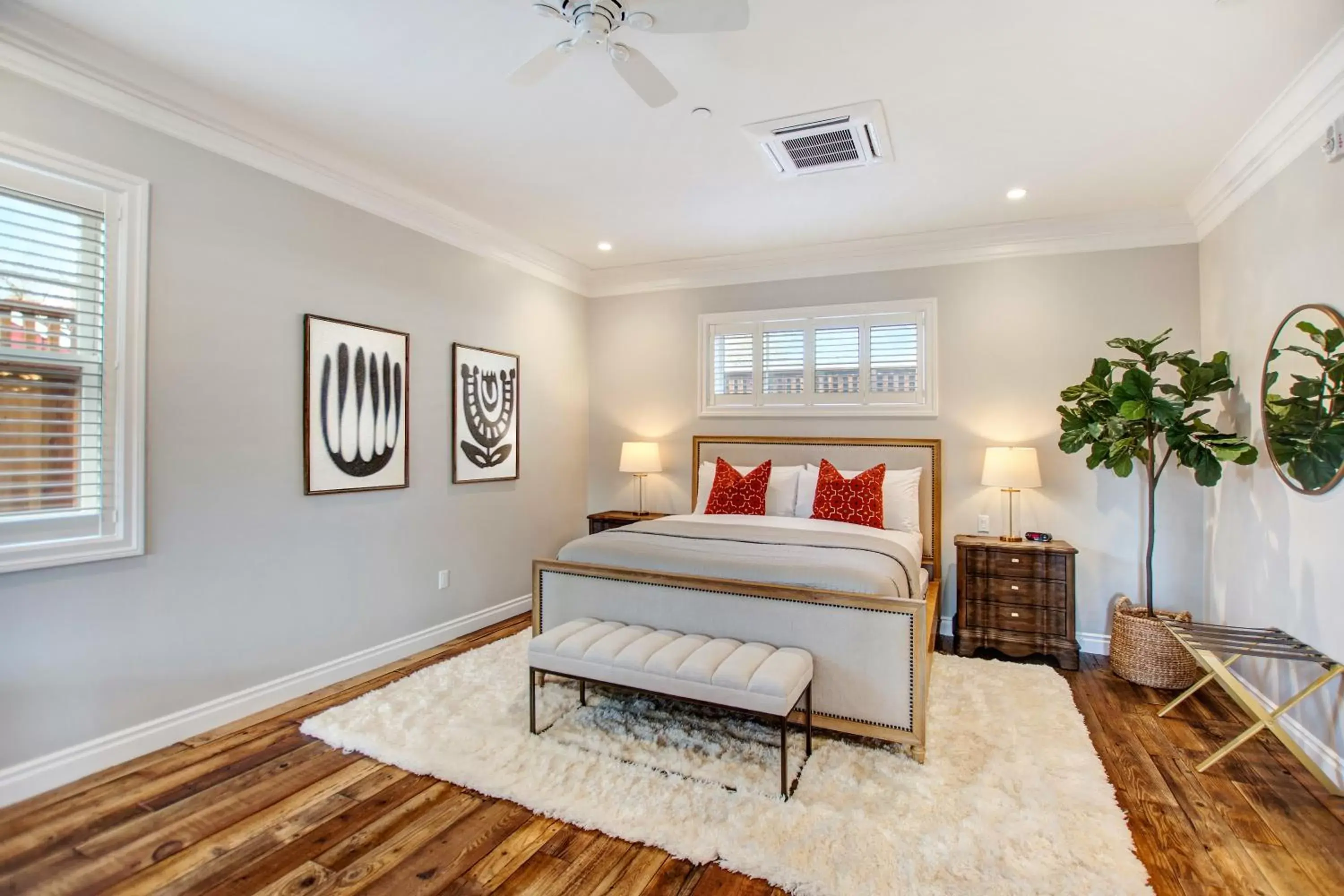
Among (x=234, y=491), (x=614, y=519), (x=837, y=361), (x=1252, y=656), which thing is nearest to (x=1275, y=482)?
(x=1252, y=656)

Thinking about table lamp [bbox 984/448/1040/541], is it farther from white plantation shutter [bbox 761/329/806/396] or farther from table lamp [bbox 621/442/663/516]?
table lamp [bbox 621/442/663/516]

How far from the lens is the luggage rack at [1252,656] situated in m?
2.32

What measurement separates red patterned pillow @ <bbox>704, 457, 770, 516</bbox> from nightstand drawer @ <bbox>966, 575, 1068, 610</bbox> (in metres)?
1.40

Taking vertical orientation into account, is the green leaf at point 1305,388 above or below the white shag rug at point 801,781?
above

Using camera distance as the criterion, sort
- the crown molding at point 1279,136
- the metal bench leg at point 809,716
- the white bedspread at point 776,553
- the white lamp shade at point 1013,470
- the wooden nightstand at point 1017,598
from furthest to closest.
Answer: the white lamp shade at point 1013,470
the wooden nightstand at point 1017,598
the white bedspread at point 776,553
the metal bench leg at point 809,716
the crown molding at point 1279,136

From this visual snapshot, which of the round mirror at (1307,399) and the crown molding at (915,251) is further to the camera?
the crown molding at (915,251)

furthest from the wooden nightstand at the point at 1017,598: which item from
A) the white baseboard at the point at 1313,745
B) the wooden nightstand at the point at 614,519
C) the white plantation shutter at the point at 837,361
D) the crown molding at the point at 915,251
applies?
the wooden nightstand at the point at 614,519

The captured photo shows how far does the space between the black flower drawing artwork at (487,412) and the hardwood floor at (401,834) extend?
2.04m

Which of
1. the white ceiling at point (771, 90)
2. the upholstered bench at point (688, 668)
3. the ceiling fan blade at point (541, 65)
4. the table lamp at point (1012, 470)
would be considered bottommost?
the upholstered bench at point (688, 668)

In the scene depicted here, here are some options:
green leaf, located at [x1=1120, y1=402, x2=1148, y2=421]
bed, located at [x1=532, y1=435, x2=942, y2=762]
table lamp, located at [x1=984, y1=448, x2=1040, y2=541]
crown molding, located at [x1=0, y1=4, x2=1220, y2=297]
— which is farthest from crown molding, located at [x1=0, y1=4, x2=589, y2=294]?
green leaf, located at [x1=1120, y1=402, x2=1148, y2=421]

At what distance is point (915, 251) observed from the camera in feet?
14.9

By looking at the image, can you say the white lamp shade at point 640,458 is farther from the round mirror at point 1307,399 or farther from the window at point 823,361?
the round mirror at point 1307,399

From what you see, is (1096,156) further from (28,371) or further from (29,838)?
(29,838)

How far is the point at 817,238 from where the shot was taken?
180 inches
